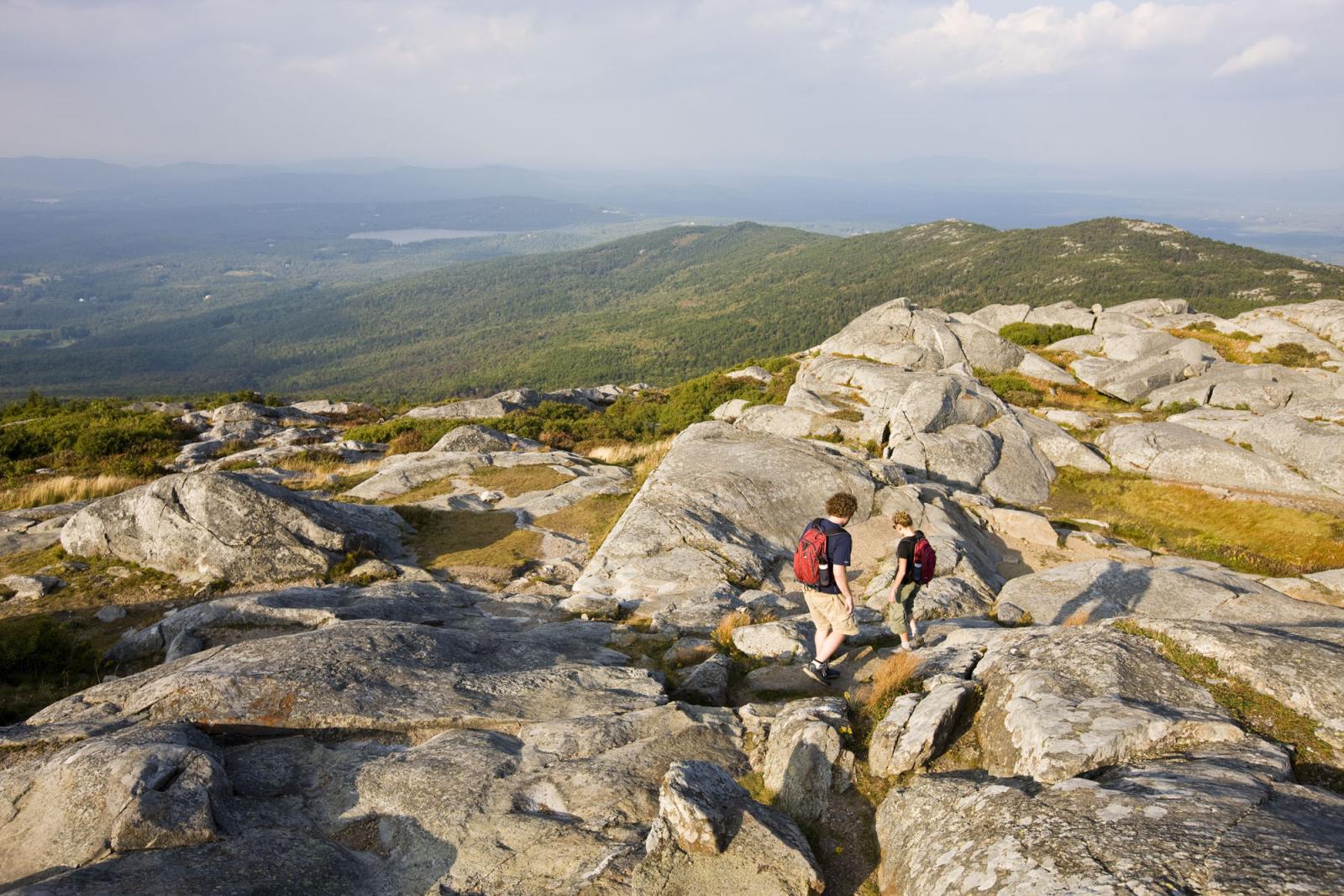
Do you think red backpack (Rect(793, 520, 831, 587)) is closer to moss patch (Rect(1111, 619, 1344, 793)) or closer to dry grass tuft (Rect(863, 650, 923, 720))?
dry grass tuft (Rect(863, 650, 923, 720))

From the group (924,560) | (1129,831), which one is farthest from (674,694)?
(1129,831)

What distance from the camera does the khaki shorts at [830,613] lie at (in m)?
9.91

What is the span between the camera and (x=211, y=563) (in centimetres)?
1578

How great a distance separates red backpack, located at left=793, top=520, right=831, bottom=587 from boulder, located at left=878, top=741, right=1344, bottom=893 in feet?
11.1

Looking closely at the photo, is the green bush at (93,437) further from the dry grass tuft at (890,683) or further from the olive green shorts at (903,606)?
the dry grass tuft at (890,683)

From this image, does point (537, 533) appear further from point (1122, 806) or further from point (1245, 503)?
point (1245, 503)

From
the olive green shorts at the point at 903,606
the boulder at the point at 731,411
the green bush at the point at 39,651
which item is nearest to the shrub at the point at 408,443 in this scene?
the boulder at the point at 731,411

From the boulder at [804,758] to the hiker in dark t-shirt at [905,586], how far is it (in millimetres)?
2951

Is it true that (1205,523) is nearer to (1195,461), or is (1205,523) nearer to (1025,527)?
(1195,461)

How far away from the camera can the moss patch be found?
6.52m

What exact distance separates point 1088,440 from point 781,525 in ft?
67.9

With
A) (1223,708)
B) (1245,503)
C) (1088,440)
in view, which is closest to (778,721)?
(1223,708)

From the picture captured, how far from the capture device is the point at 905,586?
10867 mm

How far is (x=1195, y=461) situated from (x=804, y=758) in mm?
27885
